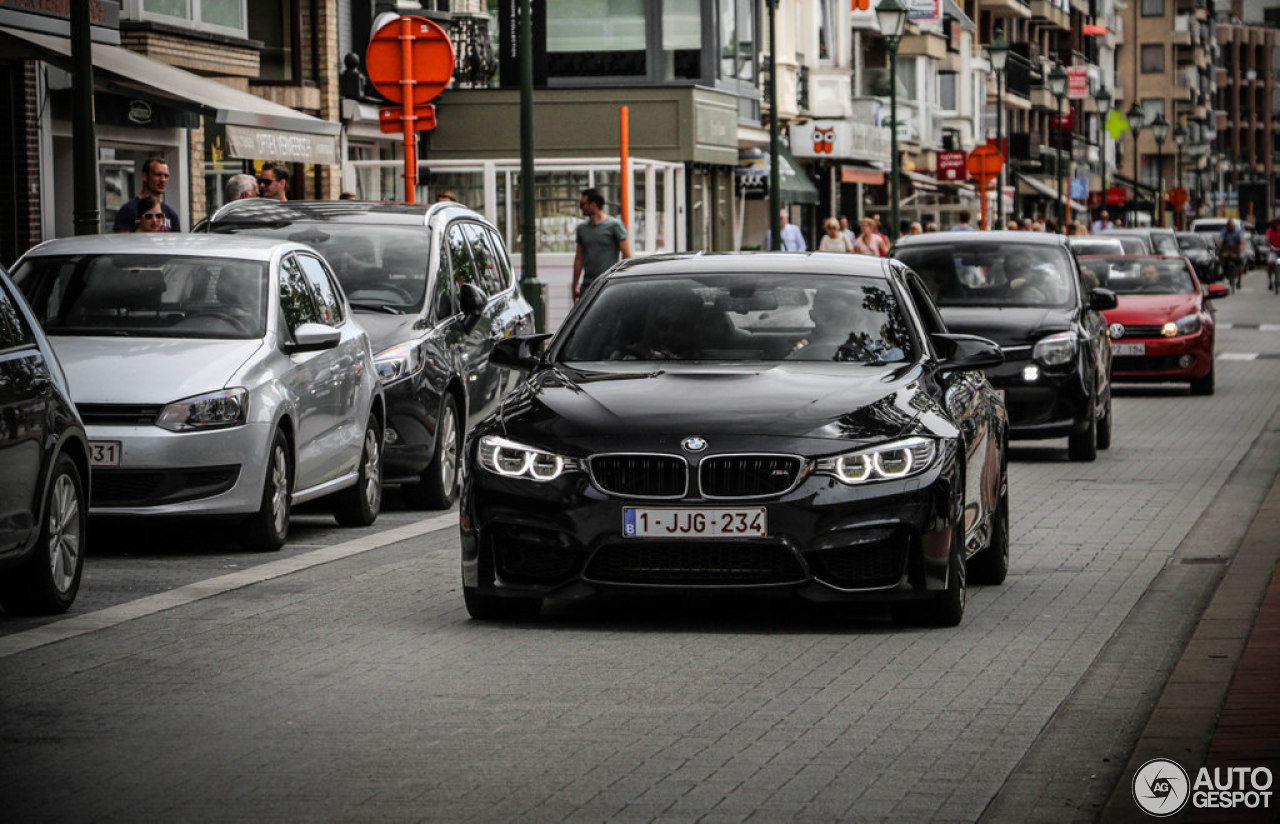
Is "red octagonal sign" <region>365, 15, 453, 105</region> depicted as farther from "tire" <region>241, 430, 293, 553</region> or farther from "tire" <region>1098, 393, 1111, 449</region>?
"tire" <region>241, 430, 293, 553</region>

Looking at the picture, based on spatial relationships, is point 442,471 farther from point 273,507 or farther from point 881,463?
point 881,463

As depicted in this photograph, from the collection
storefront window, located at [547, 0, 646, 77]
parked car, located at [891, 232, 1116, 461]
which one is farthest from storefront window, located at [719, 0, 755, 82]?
parked car, located at [891, 232, 1116, 461]

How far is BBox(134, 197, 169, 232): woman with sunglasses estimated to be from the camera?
18438mm

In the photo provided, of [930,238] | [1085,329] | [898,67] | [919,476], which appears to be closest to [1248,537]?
[919,476]

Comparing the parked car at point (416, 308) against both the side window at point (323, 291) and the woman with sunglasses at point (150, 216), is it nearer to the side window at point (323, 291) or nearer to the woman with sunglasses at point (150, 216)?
the side window at point (323, 291)

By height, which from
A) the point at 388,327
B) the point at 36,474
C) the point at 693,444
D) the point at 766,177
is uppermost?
the point at 766,177

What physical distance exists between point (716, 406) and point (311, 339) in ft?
13.1

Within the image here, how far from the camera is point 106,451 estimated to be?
12.2m

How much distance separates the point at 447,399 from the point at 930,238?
6658 mm

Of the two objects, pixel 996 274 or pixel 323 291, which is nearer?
pixel 323 291

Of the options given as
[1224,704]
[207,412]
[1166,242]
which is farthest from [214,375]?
[1166,242]

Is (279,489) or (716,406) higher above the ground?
(716,406)

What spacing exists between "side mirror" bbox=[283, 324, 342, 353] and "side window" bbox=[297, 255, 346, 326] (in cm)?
83

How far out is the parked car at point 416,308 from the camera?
1509 cm
